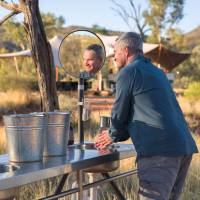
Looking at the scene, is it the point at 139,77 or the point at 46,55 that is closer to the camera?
the point at 139,77

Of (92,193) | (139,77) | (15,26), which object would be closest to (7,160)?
(139,77)

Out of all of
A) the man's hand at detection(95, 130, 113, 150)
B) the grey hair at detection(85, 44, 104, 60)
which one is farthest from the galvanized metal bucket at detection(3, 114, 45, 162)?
the grey hair at detection(85, 44, 104, 60)

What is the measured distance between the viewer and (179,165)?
383cm

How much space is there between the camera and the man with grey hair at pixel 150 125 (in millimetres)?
3709

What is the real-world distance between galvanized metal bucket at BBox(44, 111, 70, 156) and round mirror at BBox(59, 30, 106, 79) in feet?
3.53

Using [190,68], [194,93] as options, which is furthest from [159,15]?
[194,93]

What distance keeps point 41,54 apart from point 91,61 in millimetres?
1583

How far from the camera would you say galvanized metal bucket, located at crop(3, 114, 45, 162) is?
3.49 metres

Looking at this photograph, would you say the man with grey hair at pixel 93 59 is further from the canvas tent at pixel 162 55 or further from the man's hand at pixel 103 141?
the canvas tent at pixel 162 55

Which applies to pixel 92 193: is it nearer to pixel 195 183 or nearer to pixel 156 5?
pixel 195 183

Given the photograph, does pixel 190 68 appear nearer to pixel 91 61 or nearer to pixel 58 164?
pixel 91 61

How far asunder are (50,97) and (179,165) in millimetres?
2914

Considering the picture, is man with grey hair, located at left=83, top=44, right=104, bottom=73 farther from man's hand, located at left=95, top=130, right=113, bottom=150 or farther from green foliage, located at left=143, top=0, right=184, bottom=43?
green foliage, located at left=143, top=0, right=184, bottom=43

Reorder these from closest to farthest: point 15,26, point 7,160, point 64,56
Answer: point 7,160, point 64,56, point 15,26
